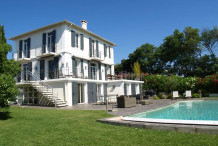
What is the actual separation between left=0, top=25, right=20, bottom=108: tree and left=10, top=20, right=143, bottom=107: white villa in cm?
578

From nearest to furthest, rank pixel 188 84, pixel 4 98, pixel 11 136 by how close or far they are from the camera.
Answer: pixel 11 136 → pixel 4 98 → pixel 188 84

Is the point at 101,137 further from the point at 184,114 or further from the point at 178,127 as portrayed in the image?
the point at 184,114

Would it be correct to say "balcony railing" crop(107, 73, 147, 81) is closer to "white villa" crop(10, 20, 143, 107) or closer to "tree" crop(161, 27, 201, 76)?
"white villa" crop(10, 20, 143, 107)

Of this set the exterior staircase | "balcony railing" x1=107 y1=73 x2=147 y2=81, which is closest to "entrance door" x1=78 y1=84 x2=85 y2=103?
the exterior staircase

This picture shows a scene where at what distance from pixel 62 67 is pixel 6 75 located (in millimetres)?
8620

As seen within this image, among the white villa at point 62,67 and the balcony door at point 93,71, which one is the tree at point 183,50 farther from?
the balcony door at point 93,71

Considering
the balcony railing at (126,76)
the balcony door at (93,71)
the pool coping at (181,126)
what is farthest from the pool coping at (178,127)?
the balcony door at (93,71)

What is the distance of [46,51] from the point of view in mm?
18891

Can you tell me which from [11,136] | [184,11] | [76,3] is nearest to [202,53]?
[184,11]

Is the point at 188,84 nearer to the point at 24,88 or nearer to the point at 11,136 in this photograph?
the point at 24,88

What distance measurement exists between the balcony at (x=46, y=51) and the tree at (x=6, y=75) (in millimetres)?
7464

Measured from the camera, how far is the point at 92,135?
5.37 meters

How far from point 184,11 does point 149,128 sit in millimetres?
13539

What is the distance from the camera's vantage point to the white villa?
16500mm
